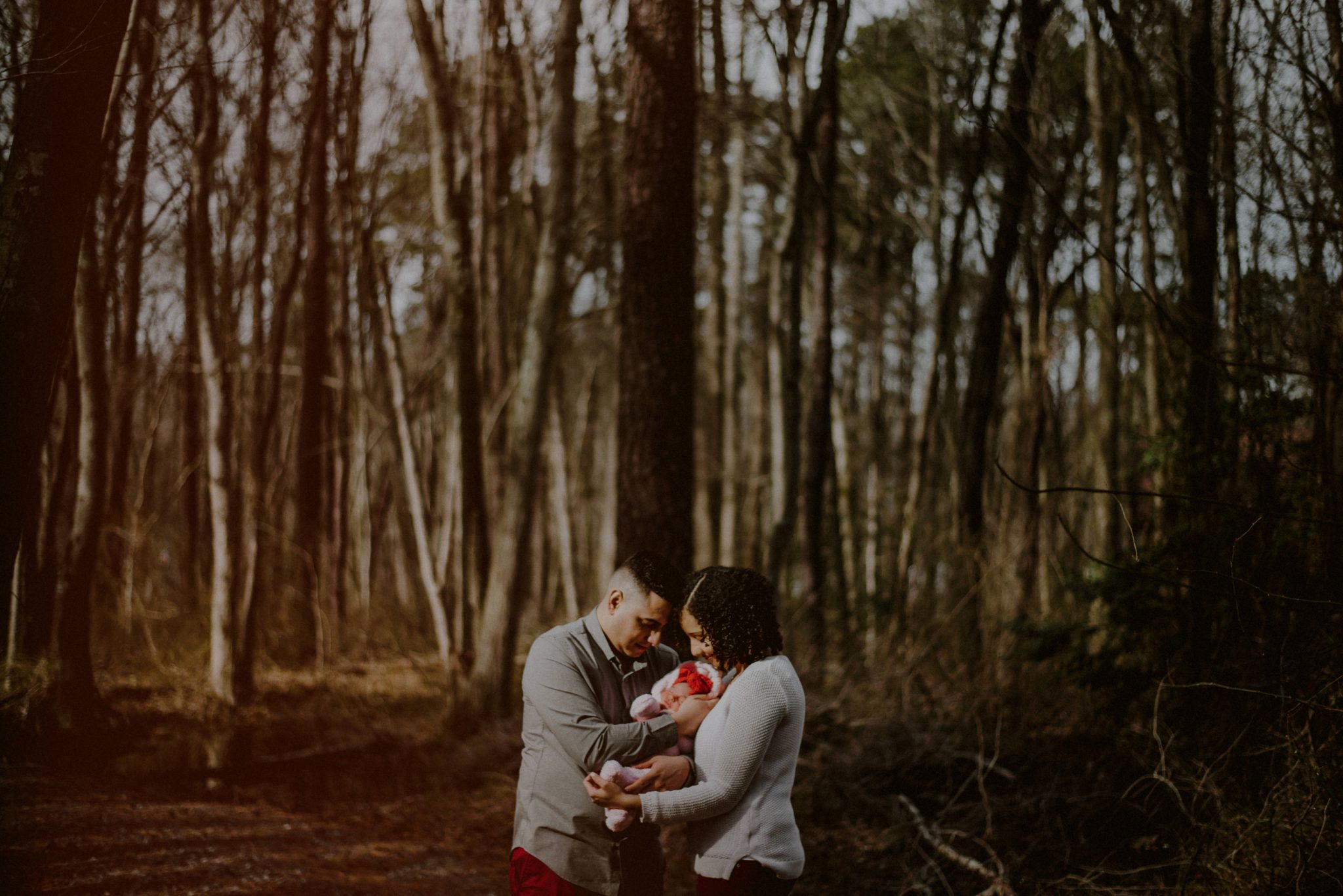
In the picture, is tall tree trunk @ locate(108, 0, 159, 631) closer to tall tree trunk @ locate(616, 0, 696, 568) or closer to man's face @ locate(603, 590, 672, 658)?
tall tree trunk @ locate(616, 0, 696, 568)

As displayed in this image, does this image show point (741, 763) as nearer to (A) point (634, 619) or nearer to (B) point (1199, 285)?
(A) point (634, 619)

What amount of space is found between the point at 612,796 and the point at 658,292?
4.28 metres

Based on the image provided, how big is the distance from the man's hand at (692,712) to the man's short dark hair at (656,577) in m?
0.29

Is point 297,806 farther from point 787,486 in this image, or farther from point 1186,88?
point 1186,88

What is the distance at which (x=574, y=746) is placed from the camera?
2912 mm

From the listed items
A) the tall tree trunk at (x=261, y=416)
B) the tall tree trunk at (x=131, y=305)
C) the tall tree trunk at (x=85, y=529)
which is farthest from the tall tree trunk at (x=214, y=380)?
the tall tree trunk at (x=85, y=529)

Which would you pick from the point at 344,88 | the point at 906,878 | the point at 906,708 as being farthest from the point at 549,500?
the point at 906,878

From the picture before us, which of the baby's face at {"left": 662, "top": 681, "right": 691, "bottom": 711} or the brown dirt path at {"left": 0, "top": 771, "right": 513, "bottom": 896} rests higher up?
the baby's face at {"left": 662, "top": 681, "right": 691, "bottom": 711}

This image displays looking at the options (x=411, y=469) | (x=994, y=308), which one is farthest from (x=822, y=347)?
(x=411, y=469)

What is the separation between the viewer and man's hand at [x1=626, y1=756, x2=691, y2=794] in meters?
2.87

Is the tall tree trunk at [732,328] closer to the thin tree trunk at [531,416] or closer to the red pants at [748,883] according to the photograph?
the thin tree trunk at [531,416]

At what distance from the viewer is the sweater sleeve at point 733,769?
282cm

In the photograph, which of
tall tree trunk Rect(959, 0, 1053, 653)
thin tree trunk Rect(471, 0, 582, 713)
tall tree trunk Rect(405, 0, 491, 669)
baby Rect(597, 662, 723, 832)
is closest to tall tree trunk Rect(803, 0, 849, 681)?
tall tree trunk Rect(959, 0, 1053, 653)

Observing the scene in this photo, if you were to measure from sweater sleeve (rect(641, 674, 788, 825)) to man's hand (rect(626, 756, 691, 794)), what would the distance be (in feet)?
0.16
